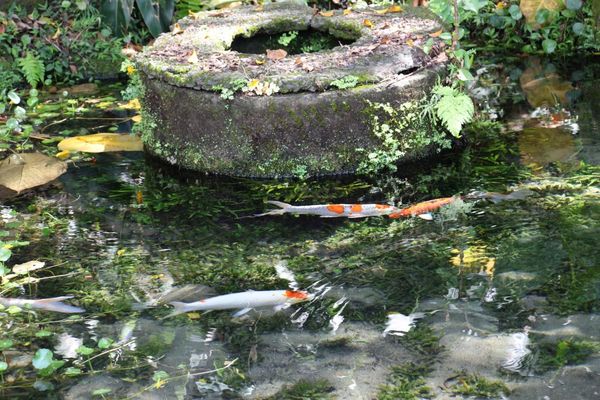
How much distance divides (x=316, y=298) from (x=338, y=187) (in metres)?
1.49

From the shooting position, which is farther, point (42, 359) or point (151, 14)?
point (151, 14)

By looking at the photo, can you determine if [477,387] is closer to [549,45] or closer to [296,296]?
[296,296]

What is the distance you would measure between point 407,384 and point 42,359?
1.53m

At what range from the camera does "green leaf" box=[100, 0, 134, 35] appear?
860cm

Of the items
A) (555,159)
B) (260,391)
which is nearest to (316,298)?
(260,391)

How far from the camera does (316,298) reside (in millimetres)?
4199

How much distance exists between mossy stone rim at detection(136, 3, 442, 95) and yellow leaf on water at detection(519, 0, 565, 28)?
5.09ft

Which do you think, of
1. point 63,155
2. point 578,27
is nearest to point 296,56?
point 63,155

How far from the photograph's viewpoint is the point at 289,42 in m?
7.23

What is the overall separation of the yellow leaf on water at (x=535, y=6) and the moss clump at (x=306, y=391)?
5.48 meters

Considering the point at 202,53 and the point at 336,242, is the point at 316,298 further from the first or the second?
the point at 202,53

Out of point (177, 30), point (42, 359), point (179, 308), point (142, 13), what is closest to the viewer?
point (42, 359)

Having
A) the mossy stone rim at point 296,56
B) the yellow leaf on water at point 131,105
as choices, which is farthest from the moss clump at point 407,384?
the yellow leaf on water at point 131,105

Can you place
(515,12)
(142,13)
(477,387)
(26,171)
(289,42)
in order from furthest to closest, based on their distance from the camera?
(142,13)
(515,12)
(289,42)
(26,171)
(477,387)
